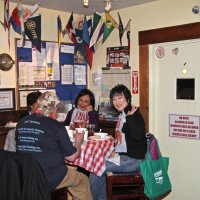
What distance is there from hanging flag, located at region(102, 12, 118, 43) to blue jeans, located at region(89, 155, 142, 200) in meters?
1.87

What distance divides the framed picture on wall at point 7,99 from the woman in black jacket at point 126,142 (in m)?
1.42

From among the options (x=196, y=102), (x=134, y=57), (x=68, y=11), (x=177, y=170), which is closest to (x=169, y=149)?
(x=177, y=170)

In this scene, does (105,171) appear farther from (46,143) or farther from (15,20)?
(15,20)

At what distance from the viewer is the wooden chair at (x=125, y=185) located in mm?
2828

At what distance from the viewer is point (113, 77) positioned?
433cm

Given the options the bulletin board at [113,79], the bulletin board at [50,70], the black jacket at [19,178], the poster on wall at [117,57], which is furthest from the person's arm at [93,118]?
the black jacket at [19,178]

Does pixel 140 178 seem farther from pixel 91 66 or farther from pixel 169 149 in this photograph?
pixel 91 66

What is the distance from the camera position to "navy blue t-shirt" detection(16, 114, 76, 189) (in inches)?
93.4

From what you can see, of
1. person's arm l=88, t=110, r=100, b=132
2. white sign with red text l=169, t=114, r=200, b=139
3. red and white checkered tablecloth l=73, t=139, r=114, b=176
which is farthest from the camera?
person's arm l=88, t=110, r=100, b=132

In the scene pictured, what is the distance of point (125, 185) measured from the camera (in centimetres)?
291

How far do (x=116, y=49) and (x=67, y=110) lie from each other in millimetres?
1068

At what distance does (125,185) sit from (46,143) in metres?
0.94

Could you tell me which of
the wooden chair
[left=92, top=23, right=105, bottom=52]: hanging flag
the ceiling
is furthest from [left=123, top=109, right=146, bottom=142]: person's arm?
[left=92, top=23, right=105, bottom=52]: hanging flag

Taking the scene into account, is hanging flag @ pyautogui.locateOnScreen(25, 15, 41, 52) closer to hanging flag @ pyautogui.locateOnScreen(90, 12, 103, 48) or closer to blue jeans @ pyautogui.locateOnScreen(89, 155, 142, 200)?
hanging flag @ pyautogui.locateOnScreen(90, 12, 103, 48)
